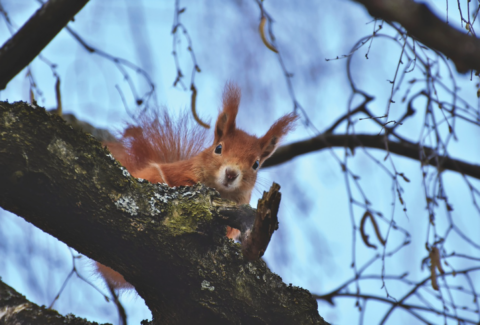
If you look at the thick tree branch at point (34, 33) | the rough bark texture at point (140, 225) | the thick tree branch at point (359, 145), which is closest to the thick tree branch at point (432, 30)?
the rough bark texture at point (140, 225)

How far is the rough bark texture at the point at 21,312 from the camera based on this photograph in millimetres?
1290

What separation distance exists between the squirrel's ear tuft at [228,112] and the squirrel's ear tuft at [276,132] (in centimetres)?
19

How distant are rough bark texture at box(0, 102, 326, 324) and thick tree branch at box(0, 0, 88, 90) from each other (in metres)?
0.75

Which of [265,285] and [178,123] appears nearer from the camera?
[265,285]

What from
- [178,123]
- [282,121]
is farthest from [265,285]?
[178,123]

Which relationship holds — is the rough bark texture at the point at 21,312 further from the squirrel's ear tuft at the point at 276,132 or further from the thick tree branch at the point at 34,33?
the squirrel's ear tuft at the point at 276,132

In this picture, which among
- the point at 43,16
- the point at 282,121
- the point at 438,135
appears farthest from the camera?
the point at 282,121

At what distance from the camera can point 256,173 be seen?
248cm

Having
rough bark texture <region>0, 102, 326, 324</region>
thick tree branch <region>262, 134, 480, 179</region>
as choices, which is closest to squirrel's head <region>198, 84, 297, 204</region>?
thick tree branch <region>262, 134, 480, 179</region>

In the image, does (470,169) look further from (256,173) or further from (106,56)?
(106,56)

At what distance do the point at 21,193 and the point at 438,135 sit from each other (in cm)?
161

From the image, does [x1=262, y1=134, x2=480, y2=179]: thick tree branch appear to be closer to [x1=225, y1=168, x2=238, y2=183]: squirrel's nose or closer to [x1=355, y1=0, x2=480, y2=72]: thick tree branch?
[x1=225, y1=168, x2=238, y2=183]: squirrel's nose

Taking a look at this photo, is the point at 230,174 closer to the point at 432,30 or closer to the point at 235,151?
the point at 235,151

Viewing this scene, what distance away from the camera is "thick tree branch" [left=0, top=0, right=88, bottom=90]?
1.84 meters
